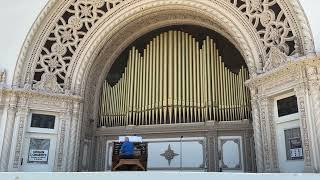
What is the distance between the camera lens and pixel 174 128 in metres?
9.80

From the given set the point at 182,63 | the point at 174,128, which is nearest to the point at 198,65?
the point at 182,63

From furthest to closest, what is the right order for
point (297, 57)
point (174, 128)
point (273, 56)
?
point (174, 128)
point (273, 56)
point (297, 57)

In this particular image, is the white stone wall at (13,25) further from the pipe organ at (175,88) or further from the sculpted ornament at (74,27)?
the pipe organ at (175,88)

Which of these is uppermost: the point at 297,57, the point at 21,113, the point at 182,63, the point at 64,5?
the point at 64,5

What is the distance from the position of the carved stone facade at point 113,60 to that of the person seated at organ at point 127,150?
2.40 meters

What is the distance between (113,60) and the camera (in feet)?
37.1

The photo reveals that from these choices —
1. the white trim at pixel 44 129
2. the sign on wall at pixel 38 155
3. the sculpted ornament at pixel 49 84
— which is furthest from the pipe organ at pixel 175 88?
the sign on wall at pixel 38 155

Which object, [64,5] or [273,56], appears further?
[64,5]

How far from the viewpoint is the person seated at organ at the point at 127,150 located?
295 inches

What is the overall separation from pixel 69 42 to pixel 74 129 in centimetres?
260

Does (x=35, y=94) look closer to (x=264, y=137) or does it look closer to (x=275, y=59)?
(x=264, y=137)

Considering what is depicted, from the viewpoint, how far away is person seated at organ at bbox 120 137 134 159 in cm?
750

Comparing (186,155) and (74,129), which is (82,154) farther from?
(186,155)

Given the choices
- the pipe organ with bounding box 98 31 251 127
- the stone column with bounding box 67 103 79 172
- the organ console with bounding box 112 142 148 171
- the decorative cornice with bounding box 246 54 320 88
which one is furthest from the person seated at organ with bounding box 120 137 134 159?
the decorative cornice with bounding box 246 54 320 88
